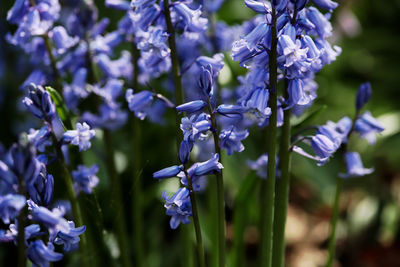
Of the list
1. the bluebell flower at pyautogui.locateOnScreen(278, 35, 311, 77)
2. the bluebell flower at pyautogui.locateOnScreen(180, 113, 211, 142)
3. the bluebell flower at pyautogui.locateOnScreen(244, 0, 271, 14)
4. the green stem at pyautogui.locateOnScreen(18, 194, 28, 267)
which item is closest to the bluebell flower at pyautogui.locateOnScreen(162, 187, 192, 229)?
the bluebell flower at pyautogui.locateOnScreen(180, 113, 211, 142)

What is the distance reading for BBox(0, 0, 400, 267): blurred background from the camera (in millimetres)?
4066

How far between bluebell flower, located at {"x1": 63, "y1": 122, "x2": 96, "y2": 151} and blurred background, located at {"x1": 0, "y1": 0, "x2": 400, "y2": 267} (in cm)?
97

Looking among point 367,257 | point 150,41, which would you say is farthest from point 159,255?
point 150,41

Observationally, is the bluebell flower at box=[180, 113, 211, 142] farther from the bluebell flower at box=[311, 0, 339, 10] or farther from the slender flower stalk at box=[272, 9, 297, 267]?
the bluebell flower at box=[311, 0, 339, 10]

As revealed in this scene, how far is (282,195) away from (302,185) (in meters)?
3.88

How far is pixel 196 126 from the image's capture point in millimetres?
1908

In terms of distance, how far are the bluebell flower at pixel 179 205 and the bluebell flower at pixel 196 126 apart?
0.22m

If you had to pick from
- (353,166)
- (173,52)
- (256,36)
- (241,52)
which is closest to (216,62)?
(173,52)

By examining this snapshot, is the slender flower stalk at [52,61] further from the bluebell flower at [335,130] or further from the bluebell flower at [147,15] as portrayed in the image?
the bluebell flower at [335,130]

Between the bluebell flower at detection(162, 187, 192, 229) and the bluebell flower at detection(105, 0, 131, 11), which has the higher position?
the bluebell flower at detection(105, 0, 131, 11)

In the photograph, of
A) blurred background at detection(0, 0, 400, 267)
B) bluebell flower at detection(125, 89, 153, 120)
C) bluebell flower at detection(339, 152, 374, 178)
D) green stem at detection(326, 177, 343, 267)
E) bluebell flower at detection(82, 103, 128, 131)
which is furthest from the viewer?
blurred background at detection(0, 0, 400, 267)

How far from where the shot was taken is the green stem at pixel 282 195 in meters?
2.20

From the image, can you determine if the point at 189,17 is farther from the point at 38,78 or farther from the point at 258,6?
the point at 38,78

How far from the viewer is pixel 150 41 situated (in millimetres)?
2299
